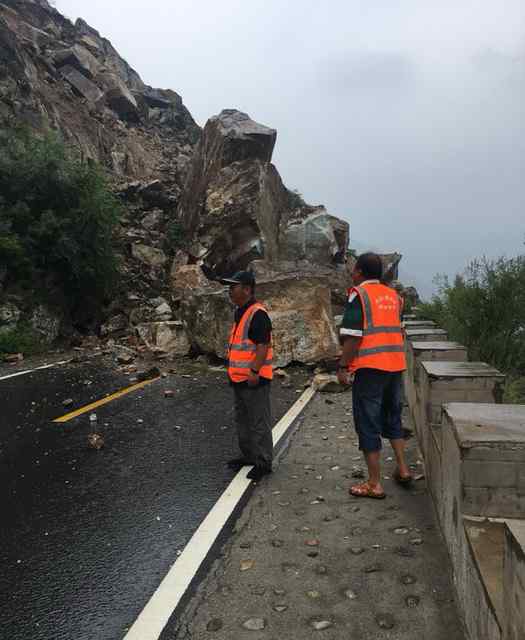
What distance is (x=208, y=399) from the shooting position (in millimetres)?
8086

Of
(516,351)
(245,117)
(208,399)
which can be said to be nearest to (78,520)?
(208,399)

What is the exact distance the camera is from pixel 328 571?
312cm

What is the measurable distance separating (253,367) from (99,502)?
1.71 m

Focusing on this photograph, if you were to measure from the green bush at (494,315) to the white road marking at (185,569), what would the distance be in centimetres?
494

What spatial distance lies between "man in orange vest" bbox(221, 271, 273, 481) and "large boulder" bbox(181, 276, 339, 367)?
5.65 metres

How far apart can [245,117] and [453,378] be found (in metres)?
20.3

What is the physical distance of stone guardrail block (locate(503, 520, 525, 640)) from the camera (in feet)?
5.16

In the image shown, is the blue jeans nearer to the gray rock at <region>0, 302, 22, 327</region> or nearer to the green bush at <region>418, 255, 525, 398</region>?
the green bush at <region>418, 255, 525, 398</region>

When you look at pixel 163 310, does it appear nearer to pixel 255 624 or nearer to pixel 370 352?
pixel 370 352

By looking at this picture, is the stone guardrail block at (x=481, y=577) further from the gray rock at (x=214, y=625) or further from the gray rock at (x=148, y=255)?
the gray rock at (x=148, y=255)

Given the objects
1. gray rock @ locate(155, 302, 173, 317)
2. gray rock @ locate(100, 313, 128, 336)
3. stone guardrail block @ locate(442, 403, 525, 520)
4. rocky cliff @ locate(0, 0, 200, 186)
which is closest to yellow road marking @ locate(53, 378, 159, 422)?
stone guardrail block @ locate(442, 403, 525, 520)

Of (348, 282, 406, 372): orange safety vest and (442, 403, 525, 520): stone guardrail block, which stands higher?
(348, 282, 406, 372): orange safety vest

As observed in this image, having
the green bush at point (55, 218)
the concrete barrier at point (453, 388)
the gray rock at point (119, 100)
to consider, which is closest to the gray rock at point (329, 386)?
the concrete barrier at point (453, 388)

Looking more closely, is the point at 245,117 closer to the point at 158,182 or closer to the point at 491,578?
the point at 158,182
